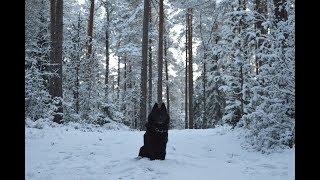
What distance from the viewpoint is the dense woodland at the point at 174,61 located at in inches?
Answer: 484

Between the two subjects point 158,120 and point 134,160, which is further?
point 158,120

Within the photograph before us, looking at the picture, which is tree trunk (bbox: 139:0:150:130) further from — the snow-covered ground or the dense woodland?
the snow-covered ground

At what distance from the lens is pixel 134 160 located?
10.4 meters

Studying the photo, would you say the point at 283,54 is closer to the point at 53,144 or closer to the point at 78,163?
the point at 78,163

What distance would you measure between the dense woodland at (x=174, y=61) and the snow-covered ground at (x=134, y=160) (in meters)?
1.14

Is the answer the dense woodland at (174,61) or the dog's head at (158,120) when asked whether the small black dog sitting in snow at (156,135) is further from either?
the dense woodland at (174,61)

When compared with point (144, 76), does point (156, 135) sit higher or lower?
lower

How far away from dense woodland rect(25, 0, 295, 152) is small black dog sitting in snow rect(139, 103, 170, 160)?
11.2 feet

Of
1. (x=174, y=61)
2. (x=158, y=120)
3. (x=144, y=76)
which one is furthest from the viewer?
(x=174, y=61)

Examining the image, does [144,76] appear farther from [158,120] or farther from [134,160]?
[134,160]

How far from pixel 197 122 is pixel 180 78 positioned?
19072mm

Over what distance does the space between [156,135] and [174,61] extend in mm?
33197

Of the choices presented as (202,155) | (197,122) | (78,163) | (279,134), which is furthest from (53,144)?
(197,122)

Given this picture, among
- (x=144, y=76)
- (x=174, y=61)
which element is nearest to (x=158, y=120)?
(x=144, y=76)
